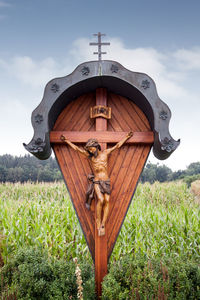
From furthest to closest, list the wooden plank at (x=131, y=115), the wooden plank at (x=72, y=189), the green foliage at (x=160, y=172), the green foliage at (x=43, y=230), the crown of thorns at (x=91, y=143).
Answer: the green foliage at (x=160, y=172), the green foliage at (x=43, y=230), the wooden plank at (x=131, y=115), the wooden plank at (x=72, y=189), the crown of thorns at (x=91, y=143)

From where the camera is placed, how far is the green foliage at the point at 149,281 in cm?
288

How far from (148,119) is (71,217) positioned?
395 centimetres

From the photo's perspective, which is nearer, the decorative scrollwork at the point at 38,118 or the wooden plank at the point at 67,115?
the decorative scrollwork at the point at 38,118

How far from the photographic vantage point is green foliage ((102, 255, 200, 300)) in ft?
9.46

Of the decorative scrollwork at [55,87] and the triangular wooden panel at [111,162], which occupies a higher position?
the decorative scrollwork at [55,87]

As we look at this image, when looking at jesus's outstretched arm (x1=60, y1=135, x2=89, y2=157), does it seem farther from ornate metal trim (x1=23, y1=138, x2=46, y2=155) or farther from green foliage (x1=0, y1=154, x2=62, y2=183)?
green foliage (x1=0, y1=154, x2=62, y2=183)

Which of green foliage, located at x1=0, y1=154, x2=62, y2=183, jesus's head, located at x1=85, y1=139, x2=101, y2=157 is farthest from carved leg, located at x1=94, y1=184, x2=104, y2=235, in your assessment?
green foliage, located at x1=0, y1=154, x2=62, y2=183

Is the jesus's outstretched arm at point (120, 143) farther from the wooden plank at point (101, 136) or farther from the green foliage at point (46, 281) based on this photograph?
the green foliage at point (46, 281)

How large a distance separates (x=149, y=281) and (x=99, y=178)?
1524 millimetres

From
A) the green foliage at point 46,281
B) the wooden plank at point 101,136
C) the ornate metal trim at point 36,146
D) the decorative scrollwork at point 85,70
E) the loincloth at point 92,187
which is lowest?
the green foliage at point 46,281

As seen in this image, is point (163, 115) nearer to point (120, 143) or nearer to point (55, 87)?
point (120, 143)

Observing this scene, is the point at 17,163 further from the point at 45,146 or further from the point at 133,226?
the point at 45,146

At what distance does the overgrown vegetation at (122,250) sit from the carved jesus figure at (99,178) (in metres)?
0.78

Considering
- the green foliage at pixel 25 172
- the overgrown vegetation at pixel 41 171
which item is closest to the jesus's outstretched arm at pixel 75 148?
the overgrown vegetation at pixel 41 171
